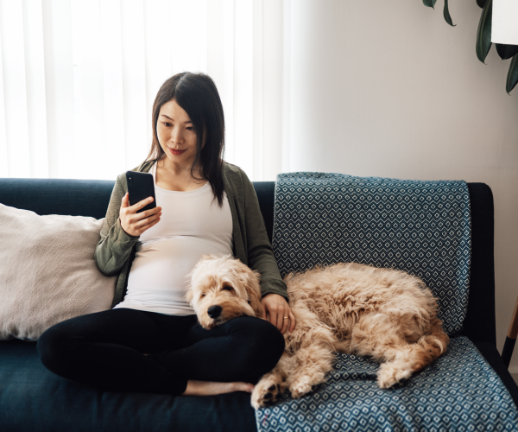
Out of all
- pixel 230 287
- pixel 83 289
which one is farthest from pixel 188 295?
pixel 83 289

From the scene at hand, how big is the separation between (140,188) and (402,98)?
144 cm

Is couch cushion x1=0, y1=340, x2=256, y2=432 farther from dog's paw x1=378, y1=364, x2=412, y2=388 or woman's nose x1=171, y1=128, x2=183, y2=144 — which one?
woman's nose x1=171, y1=128, x2=183, y2=144

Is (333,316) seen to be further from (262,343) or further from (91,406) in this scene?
(91,406)

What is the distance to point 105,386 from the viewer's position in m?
1.14

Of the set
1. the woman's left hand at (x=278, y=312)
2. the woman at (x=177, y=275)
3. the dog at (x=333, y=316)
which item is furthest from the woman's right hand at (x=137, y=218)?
the woman's left hand at (x=278, y=312)

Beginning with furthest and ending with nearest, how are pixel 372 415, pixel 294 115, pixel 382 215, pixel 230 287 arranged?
pixel 294 115
pixel 382 215
pixel 230 287
pixel 372 415

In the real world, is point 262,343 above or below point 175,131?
below

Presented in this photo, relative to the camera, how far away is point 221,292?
4.07 ft

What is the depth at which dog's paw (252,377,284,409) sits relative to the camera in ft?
3.56

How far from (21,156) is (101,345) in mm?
1494

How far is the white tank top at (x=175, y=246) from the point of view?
54.7 inches

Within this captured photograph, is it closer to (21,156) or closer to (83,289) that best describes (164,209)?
(83,289)

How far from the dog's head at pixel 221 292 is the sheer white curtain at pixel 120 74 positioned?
0.94 m

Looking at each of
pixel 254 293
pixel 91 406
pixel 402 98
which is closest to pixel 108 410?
pixel 91 406
